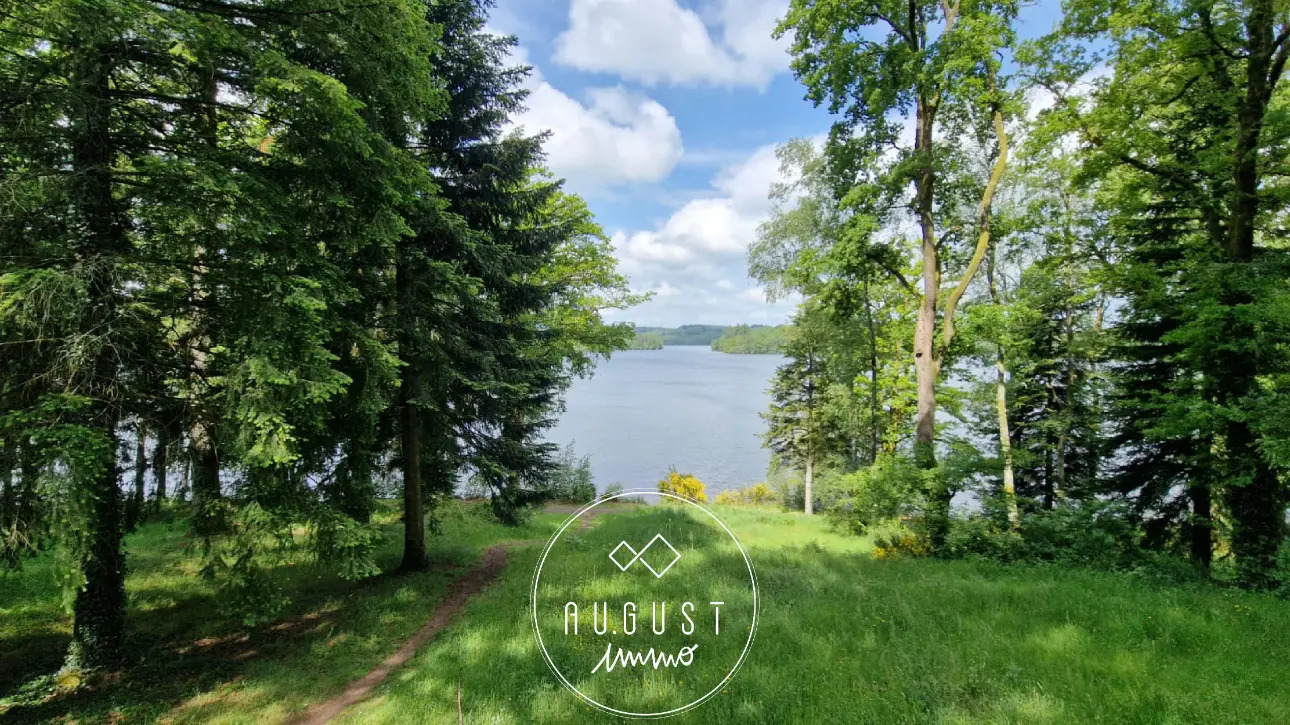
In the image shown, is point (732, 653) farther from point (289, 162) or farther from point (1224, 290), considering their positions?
point (1224, 290)

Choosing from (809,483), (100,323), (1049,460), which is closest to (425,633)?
(100,323)

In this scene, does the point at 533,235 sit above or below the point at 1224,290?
above

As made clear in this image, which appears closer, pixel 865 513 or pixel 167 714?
pixel 167 714

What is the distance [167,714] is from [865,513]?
38.6ft

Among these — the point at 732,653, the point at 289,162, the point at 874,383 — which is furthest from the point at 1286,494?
the point at 289,162

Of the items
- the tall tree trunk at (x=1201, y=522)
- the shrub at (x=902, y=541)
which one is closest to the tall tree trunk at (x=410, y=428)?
the shrub at (x=902, y=541)

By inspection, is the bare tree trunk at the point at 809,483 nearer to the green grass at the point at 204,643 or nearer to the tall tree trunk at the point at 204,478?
the green grass at the point at 204,643

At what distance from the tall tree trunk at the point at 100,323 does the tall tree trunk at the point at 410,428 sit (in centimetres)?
351

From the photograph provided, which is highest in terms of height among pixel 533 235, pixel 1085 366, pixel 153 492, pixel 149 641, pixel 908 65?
pixel 908 65

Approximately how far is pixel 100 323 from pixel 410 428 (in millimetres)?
4757

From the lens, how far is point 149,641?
22.1 ft

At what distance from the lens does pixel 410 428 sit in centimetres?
956

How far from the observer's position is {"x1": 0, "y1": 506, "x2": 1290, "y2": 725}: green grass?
163 inches

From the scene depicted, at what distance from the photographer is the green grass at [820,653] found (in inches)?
163
